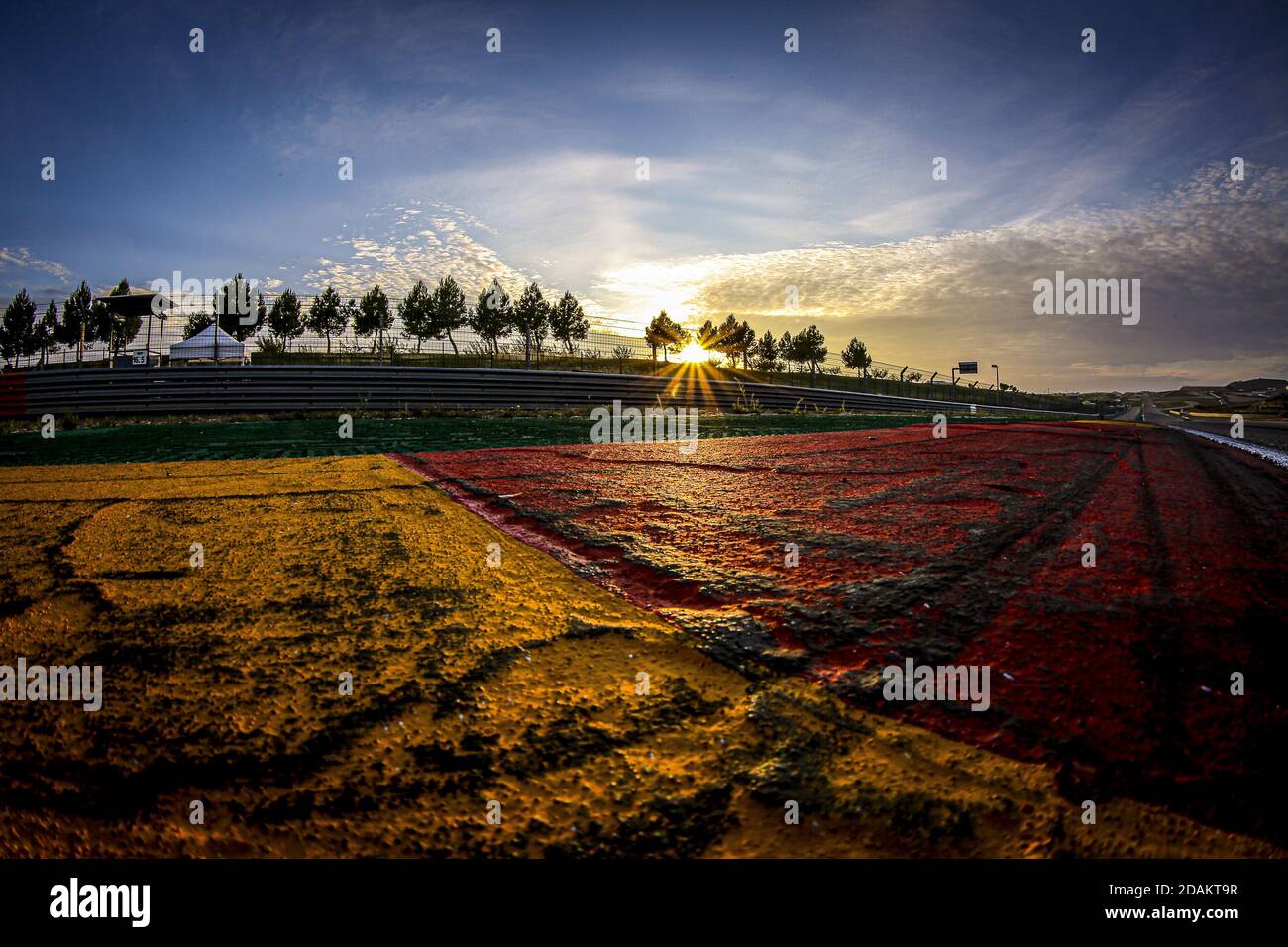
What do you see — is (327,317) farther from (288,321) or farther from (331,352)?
(331,352)

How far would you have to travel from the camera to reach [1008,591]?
4.96 ft

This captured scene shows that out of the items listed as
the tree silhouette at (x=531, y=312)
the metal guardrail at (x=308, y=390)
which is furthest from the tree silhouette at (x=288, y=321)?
the metal guardrail at (x=308, y=390)

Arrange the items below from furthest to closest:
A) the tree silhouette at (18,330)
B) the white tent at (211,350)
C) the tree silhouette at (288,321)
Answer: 1. the tree silhouette at (18,330)
2. the tree silhouette at (288,321)
3. the white tent at (211,350)

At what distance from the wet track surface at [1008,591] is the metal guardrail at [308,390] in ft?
51.5

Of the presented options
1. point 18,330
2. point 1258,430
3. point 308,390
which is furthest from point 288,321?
point 1258,430

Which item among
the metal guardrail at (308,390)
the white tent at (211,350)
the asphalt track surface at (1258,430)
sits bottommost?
the asphalt track surface at (1258,430)

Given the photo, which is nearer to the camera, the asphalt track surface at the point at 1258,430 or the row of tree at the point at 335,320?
the asphalt track surface at the point at 1258,430

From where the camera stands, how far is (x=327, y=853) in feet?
2.38

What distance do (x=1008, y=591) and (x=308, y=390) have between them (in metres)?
20.1

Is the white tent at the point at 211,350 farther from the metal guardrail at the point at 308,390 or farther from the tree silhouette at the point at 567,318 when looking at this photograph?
the tree silhouette at the point at 567,318

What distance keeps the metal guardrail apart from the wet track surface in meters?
15.7

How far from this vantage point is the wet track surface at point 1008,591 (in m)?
0.90

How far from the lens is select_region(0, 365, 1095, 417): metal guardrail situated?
1614cm

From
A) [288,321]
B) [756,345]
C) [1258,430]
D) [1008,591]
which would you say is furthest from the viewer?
[756,345]
